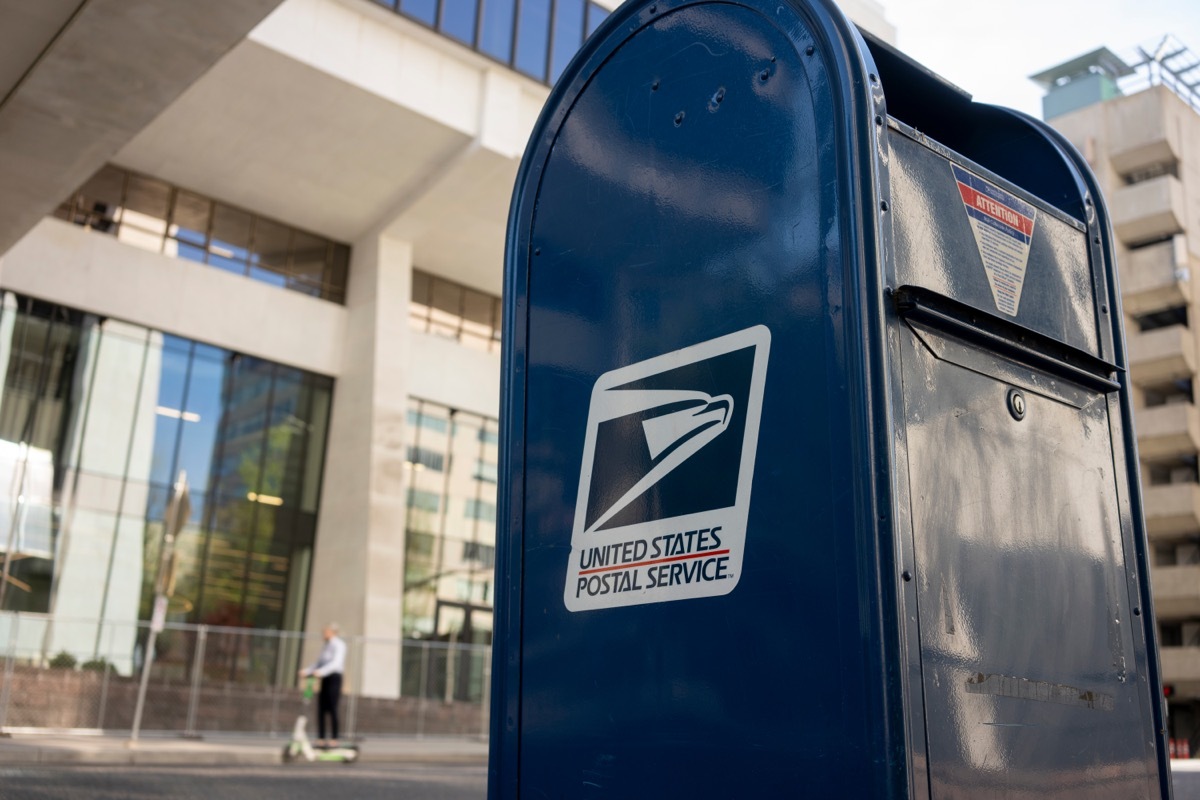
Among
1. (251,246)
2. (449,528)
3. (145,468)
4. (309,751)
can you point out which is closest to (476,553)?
(449,528)

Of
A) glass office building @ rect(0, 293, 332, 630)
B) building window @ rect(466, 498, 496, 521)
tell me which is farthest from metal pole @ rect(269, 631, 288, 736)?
building window @ rect(466, 498, 496, 521)

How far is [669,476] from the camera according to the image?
7.81ft

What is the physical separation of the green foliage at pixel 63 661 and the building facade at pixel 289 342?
0.12 m

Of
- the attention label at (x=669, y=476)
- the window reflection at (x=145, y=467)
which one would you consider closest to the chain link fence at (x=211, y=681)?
the window reflection at (x=145, y=467)

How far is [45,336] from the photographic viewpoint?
22688 millimetres

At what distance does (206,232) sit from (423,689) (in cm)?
1117

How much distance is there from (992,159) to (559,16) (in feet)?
78.5

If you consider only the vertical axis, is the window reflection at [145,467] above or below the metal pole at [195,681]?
above

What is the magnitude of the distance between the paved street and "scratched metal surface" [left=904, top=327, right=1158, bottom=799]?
266 inches

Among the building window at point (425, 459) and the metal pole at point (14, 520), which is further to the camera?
the building window at point (425, 459)

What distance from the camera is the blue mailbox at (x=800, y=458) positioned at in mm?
2061

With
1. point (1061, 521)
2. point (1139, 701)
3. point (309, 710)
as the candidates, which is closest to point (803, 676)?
point (1061, 521)

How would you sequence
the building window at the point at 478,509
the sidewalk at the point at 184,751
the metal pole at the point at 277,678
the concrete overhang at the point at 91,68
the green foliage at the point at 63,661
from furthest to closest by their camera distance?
1. the building window at the point at 478,509
2. the metal pole at the point at 277,678
3. the green foliage at the point at 63,661
4. the sidewalk at the point at 184,751
5. the concrete overhang at the point at 91,68

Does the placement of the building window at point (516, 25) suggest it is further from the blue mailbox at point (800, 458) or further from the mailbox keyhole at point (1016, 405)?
the mailbox keyhole at point (1016, 405)
